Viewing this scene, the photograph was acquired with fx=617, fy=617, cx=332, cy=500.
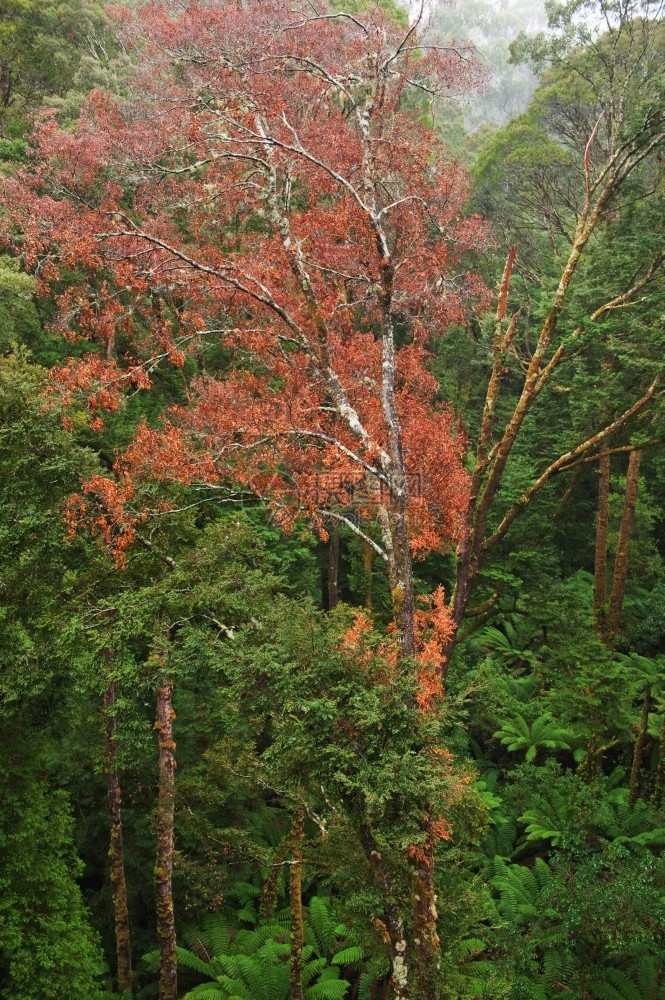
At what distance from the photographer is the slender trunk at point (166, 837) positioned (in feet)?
26.9

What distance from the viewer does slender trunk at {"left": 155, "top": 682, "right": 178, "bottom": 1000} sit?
821cm

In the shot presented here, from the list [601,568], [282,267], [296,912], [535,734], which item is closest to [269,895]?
[296,912]

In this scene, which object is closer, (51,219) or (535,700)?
(51,219)

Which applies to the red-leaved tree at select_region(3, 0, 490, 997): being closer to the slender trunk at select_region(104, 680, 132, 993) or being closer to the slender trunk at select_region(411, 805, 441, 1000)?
the slender trunk at select_region(411, 805, 441, 1000)

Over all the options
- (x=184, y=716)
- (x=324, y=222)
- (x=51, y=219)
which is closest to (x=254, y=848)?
(x=184, y=716)

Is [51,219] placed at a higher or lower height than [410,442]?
higher

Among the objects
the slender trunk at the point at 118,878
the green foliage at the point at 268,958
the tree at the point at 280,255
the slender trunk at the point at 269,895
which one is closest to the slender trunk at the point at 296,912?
the green foliage at the point at 268,958

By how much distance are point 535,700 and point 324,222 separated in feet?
40.9

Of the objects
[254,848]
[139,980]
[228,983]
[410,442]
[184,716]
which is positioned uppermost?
[410,442]

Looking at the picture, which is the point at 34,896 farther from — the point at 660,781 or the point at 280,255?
the point at 280,255

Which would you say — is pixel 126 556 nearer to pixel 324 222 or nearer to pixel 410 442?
pixel 410 442

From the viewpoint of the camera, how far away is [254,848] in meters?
11.4

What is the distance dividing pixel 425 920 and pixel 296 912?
369 centimetres

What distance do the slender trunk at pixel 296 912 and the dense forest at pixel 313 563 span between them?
0.07 meters
